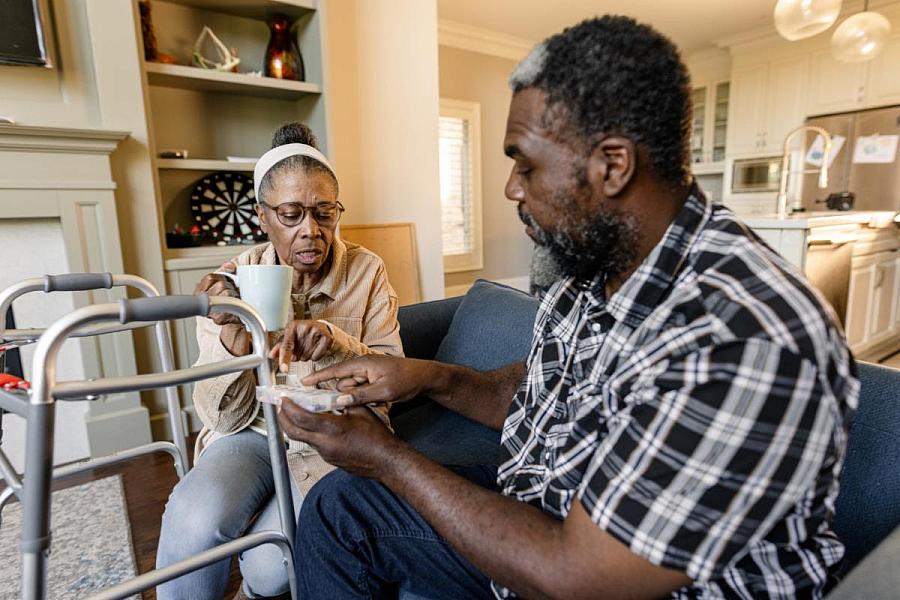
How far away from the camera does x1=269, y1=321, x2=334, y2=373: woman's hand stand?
0.99 m

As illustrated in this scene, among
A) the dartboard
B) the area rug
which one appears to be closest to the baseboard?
the area rug

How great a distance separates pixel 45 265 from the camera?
2098 mm

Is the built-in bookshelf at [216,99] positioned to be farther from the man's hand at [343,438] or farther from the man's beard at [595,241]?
the man's beard at [595,241]

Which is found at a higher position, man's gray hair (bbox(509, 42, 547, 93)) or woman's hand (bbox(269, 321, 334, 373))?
man's gray hair (bbox(509, 42, 547, 93))

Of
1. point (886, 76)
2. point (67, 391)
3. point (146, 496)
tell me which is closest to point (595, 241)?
point (67, 391)

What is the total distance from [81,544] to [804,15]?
3791mm

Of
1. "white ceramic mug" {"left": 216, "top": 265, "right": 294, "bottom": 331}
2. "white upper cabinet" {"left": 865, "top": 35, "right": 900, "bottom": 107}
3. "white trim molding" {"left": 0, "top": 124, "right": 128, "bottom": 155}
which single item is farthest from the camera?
"white upper cabinet" {"left": 865, "top": 35, "right": 900, "bottom": 107}

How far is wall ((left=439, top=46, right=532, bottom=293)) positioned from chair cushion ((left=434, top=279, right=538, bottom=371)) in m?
3.59

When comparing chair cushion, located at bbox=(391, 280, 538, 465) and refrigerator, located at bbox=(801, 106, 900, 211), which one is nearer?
chair cushion, located at bbox=(391, 280, 538, 465)

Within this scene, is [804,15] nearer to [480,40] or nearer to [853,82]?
[853,82]

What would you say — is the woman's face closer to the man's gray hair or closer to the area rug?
the man's gray hair

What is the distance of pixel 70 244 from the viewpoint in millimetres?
2057

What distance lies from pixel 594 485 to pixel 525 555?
0.14m

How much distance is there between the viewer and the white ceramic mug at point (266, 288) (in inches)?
35.3
